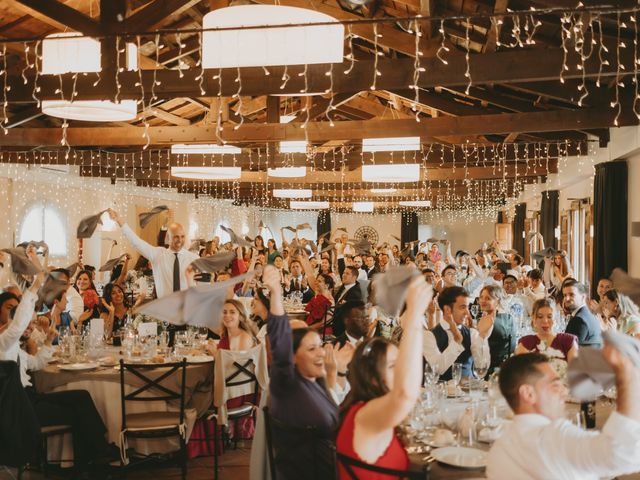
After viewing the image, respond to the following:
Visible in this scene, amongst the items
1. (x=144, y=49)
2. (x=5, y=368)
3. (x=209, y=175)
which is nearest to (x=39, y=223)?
(x=209, y=175)

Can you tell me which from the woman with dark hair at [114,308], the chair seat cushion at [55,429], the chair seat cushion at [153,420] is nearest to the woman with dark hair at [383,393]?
the chair seat cushion at [153,420]

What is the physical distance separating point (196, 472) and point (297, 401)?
101 inches

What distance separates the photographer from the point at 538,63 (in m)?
5.71

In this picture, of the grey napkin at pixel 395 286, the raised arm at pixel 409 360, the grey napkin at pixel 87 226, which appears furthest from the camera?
the grey napkin at pixel 87 226

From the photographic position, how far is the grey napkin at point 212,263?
4.66 metres

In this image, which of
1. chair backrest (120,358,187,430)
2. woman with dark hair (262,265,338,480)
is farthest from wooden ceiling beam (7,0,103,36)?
woman with dark hair (262,265,338,480)

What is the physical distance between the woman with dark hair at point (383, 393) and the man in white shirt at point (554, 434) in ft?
1.03

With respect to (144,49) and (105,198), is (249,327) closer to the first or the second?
(144,49)

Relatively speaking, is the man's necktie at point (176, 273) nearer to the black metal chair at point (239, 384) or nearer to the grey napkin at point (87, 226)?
the grey napkin at point (87, 226)

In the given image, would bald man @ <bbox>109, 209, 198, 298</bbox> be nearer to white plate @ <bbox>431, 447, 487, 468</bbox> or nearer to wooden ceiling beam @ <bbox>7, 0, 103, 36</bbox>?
wooden ceiling beam @ <bbox>7, 0, 103, 36</bbox>

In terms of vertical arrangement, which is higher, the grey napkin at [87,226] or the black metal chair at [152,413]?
the grey napkin at [87,226]

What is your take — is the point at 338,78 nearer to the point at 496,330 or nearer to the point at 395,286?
the point at 496,330

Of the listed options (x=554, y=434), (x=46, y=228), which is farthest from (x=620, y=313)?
(x=46, y=228)

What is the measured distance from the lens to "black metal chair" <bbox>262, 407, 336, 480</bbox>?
2.81m
